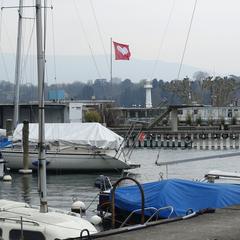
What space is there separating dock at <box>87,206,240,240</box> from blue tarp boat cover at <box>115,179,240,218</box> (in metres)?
6.68

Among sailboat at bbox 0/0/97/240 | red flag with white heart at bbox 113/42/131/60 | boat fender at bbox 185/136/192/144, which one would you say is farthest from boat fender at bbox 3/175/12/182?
boat fender at bbox 185/136/192/144

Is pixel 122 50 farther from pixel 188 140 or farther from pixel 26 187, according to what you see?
pixel 26 187

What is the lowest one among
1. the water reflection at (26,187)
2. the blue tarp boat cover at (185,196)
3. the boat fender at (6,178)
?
the water reflection at (26,187)

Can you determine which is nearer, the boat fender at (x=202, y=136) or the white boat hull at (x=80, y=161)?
the white boat hull at (x=80, y=161)

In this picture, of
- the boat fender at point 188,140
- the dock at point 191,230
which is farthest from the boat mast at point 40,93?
the boat fender at point 188,140

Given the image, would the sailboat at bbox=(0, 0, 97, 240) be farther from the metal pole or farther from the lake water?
the metal pole

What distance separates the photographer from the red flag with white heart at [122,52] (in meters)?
68.5

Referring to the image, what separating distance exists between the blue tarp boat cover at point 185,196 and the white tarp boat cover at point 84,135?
23.5 m

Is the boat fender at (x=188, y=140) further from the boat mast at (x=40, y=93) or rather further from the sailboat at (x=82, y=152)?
the boat mast at (x=40, y=93)

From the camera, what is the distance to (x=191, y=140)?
295 feet

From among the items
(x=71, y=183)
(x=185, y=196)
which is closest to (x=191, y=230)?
(x=185, y=196)

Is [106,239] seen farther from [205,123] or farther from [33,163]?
[205,123]

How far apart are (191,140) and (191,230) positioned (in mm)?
78888

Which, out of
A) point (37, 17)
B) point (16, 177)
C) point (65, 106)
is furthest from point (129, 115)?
point (37, 17)
